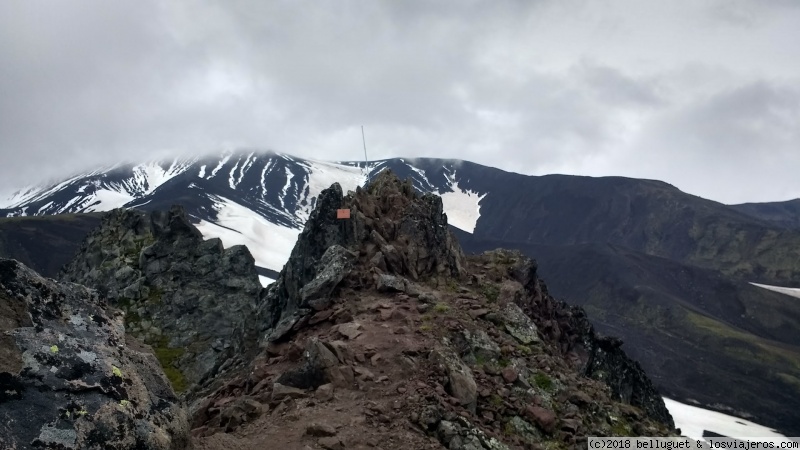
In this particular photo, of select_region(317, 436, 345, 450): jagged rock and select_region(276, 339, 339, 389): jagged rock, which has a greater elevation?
select_region(276, 339, 339, 389): jagged rock

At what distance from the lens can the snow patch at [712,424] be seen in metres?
125

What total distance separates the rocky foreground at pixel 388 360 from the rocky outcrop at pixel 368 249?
3.5 inches

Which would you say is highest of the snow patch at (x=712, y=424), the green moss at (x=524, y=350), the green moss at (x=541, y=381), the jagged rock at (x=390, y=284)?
the jagged rock at (x=390, y=284)

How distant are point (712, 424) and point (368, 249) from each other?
137 m

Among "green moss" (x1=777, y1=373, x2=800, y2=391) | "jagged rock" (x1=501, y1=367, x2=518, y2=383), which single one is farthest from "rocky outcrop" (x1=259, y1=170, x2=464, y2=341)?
"green moss" (x1=777, y1=373, x2=800, y2=391)

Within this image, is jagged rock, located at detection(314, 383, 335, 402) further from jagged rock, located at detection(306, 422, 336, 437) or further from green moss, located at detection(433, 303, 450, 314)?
green moss, located at detection(433, 303, 450, 314)

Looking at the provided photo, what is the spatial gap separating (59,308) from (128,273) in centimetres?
7183

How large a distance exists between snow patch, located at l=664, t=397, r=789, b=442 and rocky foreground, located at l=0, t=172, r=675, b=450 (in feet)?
344

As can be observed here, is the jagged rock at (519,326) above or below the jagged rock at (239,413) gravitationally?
above

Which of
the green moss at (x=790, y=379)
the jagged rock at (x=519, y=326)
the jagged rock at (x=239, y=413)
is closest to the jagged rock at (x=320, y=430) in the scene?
the jagged rock at (x=239, y=413)

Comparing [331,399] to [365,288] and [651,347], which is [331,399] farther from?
[651,347]

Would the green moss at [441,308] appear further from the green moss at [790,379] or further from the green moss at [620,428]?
the green moss at [790,379]

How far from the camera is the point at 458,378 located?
1717cm

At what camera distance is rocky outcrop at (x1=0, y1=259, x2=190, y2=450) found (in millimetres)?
8227
